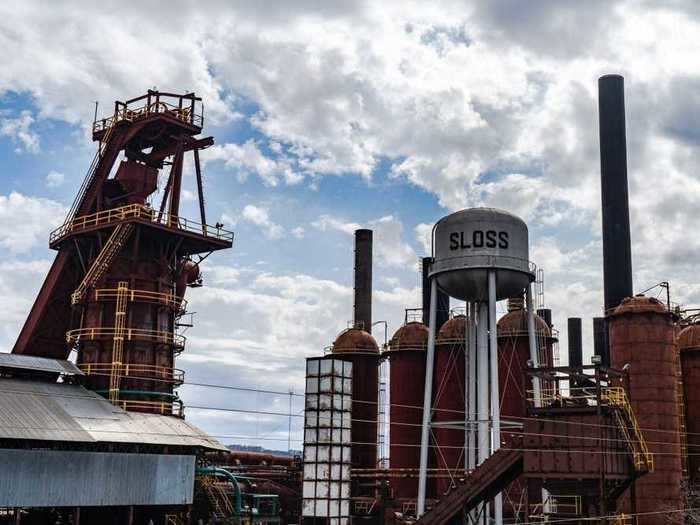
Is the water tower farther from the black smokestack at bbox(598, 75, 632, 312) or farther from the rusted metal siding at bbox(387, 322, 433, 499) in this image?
the black smokestack at bbox(598, 75, 632, 312)

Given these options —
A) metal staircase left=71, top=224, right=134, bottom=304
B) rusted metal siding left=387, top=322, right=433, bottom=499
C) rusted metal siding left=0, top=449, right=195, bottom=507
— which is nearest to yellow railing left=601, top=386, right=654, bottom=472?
rusted metal siding left=0, top=449, right=195, bottom=507

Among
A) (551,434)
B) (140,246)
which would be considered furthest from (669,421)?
(140,246)

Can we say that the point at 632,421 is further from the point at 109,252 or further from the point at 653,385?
the point at 109,252

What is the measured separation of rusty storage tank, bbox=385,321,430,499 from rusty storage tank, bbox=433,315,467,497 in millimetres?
1456

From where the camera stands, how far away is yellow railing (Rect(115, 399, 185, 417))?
4138 cm

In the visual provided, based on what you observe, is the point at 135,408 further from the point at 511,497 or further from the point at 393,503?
the point at 511,497

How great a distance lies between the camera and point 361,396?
52.3m

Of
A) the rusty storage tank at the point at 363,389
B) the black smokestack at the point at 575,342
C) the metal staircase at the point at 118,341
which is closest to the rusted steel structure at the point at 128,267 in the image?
the metal staircase at the point at 118,341

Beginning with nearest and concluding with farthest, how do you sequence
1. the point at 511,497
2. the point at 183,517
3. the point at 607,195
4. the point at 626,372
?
the point at 626,372 → the point at 183,517 → the point at 511,497 → the point at 607,195

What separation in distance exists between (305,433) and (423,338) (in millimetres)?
15541

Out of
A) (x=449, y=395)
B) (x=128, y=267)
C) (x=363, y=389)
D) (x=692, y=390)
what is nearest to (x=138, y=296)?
(x=128, y=267)

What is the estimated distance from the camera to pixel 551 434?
1069 inches

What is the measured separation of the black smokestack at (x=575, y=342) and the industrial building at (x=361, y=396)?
701 inches

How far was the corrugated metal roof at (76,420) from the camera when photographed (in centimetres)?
3431
